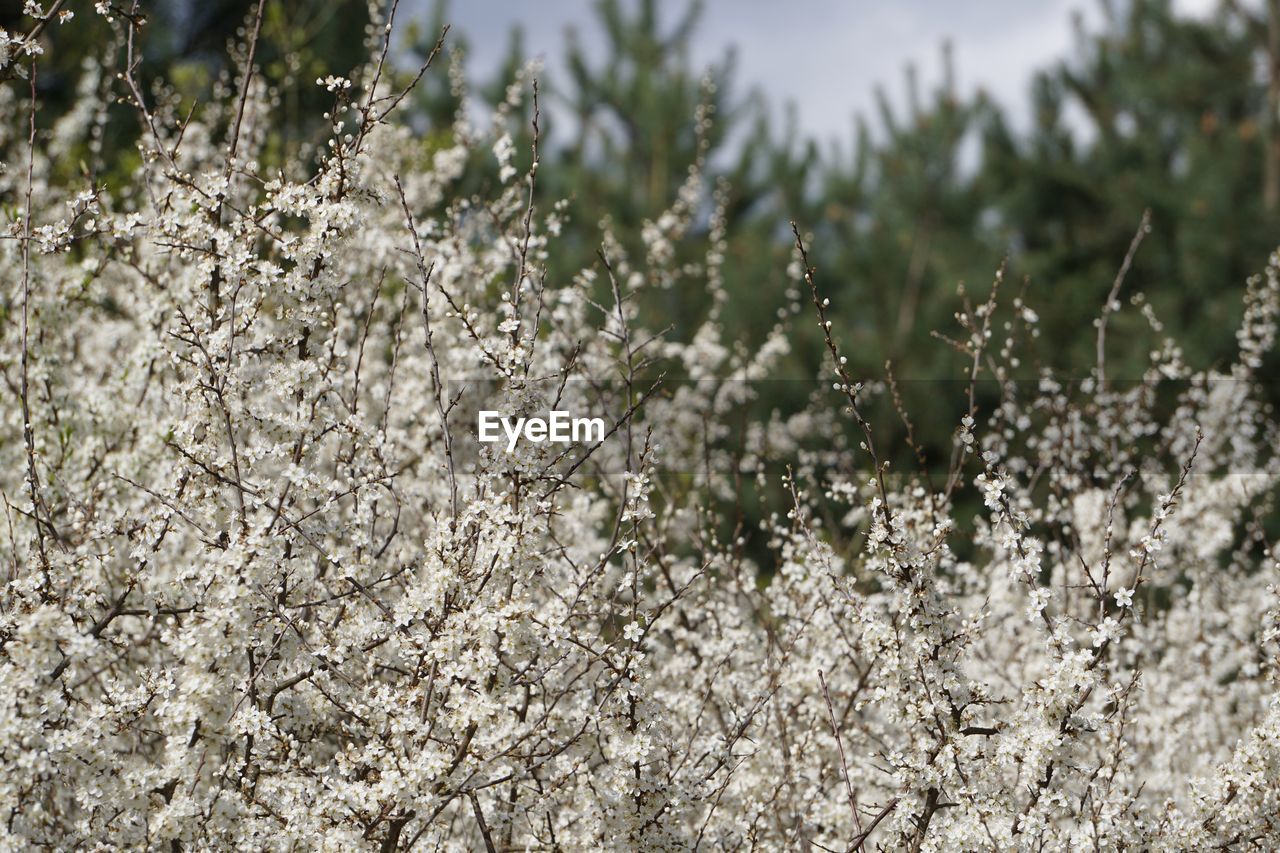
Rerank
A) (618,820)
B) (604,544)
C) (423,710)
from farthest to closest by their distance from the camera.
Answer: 1. (604,544)
2. (618,820)
3. (423,710)

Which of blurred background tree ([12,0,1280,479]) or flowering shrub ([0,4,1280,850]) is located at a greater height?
blurred background tree ([12,0,1280,479])

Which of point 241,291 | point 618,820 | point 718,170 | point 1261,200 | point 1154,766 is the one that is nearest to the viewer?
point 618,820

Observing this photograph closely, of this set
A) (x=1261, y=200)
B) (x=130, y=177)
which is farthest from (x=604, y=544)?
(x=1261, y=200)

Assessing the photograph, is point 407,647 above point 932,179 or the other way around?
the other way around

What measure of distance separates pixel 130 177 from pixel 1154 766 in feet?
22.4

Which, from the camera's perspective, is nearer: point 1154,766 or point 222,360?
point 222,360

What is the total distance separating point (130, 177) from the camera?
7234 millimetres

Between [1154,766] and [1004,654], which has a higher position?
[1004,654]

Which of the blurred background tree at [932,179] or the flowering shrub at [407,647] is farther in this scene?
the blurred background tree at [932,179]

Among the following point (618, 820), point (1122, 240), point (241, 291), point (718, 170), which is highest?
point (718, 170)

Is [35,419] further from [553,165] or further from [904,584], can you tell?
[553,165]

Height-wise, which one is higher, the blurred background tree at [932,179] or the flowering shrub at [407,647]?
the blurred background tree at [932,179]

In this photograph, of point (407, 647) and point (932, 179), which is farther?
point (932, 179)

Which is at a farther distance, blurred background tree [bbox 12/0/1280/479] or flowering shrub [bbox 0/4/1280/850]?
Result: blurred background tree [bbox 12/0/1280/479]
